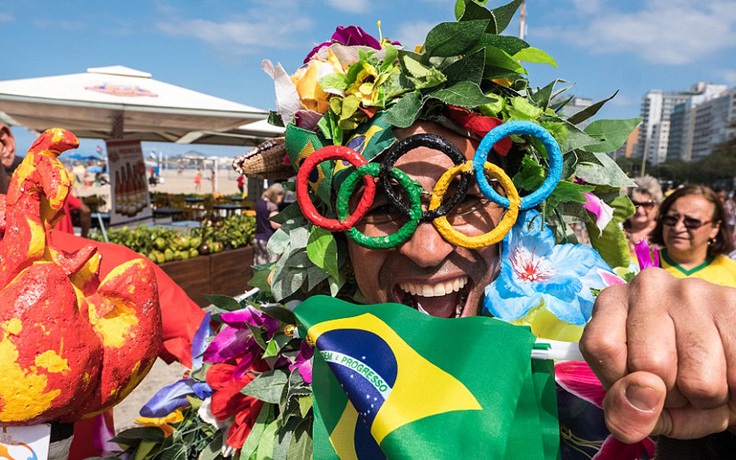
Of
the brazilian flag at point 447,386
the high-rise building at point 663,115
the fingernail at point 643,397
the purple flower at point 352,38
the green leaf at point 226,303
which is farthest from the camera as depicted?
the high-rise building at point 663,115

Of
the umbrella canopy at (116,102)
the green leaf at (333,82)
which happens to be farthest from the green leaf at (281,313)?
the umbrella canopy at (116,102)

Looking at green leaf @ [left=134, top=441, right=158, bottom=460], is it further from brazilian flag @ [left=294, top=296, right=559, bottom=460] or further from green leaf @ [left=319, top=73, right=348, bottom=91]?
green leaf @ [left=319, top=73, right=348, bottom=91]

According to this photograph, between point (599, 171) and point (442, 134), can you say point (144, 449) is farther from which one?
point (599, 171)

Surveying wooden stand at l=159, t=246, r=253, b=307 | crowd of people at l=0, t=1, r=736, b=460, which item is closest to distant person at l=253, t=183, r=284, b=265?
wooden stand at l=159, t=246, r=253, b=307

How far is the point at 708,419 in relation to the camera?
686 millimetres

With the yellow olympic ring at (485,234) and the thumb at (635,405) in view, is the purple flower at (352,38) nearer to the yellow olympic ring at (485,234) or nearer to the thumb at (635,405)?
the yellow olympic ring at (485,234)

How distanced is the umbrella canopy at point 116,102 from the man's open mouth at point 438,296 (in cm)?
588

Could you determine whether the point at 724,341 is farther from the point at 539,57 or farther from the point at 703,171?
the point at 703,171

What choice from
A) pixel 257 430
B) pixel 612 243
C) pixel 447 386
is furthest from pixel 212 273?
pixel 447 386

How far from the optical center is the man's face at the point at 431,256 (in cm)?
135

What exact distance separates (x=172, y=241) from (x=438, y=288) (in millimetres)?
6435

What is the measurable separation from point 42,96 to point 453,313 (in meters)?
6.20

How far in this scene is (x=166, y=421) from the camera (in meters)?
1.85

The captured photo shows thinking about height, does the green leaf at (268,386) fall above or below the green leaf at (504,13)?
below
